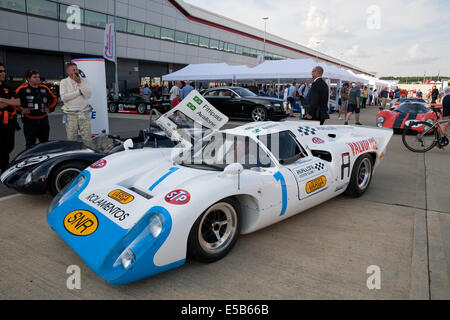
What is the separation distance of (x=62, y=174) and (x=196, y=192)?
2.38m

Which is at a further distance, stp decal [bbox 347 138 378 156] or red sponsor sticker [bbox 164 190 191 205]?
stp decal [bbox 347 138 378 156]

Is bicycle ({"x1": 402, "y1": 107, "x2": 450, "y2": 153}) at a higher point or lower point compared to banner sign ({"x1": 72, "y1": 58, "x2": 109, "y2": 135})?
lower

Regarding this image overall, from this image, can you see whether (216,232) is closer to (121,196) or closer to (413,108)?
(121,196)

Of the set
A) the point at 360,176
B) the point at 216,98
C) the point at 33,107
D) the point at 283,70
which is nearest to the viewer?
the point at 360,176

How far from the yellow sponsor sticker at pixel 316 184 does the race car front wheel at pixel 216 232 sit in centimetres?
92

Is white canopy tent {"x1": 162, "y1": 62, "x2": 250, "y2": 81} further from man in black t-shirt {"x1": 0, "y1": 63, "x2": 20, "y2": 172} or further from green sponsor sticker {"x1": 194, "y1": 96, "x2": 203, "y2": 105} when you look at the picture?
green sponsor sticker {"x1": 194, "y1": 96, "x2": 203, "y2": 105}

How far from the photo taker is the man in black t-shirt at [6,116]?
448 cm

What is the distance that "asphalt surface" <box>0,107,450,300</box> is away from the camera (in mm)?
2160

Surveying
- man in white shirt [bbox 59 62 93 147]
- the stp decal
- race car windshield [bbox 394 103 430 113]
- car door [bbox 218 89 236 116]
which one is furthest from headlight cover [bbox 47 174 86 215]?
race car windshield [bbox 394 103 430 113]

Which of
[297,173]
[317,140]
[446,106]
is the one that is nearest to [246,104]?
[446,106]

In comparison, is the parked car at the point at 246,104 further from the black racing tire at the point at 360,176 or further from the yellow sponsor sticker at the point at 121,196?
the yellow sponsor sticker at the point at 121,196

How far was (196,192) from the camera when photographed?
7.61ft

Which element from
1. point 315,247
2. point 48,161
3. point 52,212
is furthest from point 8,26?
point 315,247
